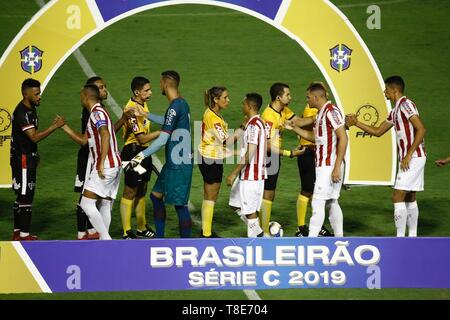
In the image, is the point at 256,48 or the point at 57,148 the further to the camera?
the point at 256,48

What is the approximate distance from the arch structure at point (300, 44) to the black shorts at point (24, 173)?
63 cm

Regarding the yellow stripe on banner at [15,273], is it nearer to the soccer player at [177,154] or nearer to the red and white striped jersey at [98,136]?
the red and white striped jersey at [98,136]

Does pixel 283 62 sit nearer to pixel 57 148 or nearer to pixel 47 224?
pixel 57 148

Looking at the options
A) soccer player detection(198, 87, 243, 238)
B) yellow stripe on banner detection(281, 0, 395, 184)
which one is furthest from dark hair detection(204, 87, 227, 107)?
yellow stripe on banner detection(281, 0, 395, 184)

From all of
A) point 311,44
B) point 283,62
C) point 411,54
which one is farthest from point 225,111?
point 311,44

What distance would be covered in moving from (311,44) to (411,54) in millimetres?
9573

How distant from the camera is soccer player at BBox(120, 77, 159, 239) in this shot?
17281 mm

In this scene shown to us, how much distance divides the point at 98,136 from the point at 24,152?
1224 millimetres

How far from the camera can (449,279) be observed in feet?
50.6

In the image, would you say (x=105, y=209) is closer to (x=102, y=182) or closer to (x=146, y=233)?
(x=102, y=182)

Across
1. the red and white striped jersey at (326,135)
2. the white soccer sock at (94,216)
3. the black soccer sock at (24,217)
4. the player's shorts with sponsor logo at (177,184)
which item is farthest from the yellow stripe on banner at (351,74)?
the black soccer sock at (24,217)
